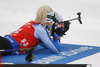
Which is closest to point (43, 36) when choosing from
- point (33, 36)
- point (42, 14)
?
point (33, 36)

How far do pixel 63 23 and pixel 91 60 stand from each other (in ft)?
3.04

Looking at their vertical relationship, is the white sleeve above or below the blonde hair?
below

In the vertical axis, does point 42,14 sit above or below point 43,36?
above

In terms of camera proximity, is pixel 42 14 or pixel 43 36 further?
pixel 42 14

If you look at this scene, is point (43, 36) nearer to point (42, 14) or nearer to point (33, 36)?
point (33, 36)

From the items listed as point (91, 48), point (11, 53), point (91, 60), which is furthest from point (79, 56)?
point (11, 53)

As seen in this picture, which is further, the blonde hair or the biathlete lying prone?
the blonde hair

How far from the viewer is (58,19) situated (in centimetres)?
341

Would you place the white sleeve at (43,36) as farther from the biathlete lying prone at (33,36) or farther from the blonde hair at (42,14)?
the blonde hair at (42,14)

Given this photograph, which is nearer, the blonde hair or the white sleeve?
the white sleeve

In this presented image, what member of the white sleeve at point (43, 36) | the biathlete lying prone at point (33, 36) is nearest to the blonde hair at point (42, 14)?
the biathlete lying prone at point (33, 36)

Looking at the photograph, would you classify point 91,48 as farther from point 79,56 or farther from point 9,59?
point 9,59

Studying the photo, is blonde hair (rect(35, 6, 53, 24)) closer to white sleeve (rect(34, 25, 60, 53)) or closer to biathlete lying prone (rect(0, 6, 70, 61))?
biathlete lying prone (rect(0, 6, 70, 61))

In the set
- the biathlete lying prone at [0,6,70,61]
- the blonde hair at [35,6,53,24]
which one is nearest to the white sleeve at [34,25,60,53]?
the biathlete lying prone at [0,6,70,61]
